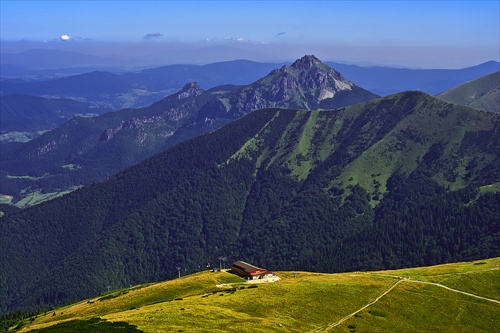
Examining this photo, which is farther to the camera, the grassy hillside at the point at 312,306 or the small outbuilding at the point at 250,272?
the small outbuilding at the point at 250,272

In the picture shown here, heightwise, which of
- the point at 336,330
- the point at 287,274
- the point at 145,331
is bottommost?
the point at 287,274

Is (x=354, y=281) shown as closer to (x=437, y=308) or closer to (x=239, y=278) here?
(x=437, y=308)

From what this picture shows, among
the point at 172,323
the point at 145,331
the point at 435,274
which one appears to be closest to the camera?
the point at 145,331

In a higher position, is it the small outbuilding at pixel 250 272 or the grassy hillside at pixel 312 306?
the grassy hillside at pixel 312 306

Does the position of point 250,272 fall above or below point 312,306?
below

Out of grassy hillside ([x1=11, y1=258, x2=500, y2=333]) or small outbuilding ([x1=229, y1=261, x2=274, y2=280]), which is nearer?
grassy hillside ([x1=11, y1=258, x2=500, y2=333])

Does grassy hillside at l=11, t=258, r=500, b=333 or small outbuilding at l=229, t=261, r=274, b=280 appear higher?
grassy hillside at l=11, t=258, r=500, b=333

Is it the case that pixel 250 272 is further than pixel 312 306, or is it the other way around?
pixel 250 272

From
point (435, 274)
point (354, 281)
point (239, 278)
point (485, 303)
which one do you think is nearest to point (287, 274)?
point (239, 278)
